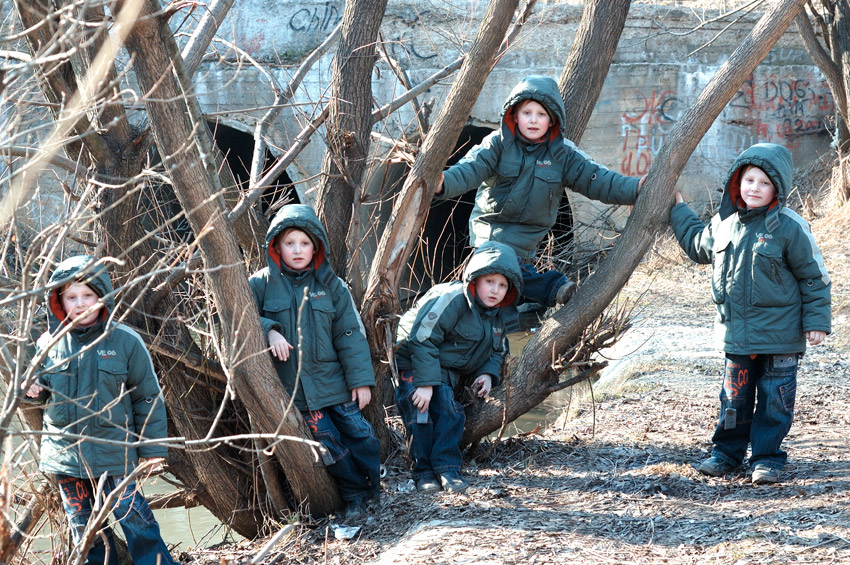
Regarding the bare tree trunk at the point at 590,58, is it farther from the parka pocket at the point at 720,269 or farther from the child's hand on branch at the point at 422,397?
the child's hand on branch at the point at 422,397

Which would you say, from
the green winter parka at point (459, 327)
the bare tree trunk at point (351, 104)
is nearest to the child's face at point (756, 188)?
the green winter parka at point (459, 327)

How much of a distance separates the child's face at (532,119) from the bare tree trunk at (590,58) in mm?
377

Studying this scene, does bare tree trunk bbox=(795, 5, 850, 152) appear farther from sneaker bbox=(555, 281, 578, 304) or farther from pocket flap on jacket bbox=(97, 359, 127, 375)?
pocket flap on jacket bbox=(97, 359, 127, 375)

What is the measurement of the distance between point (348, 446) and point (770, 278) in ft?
7.02

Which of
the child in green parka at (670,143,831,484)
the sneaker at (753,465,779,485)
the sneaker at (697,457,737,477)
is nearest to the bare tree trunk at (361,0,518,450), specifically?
the child in green parka at (670,143,831,484)

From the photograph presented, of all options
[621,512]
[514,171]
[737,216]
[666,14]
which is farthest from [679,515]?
[666,14]

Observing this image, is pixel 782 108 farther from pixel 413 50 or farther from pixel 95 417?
pixel 95 417

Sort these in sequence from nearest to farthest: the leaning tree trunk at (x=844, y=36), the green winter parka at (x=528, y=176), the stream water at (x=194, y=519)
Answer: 1. the green winter parka at (x=528, y=176)
2. the stream water at (x=194, y=519)
3. the leaning tree trunk at (x=844, y=36)

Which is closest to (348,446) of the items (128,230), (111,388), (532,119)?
(111,388)

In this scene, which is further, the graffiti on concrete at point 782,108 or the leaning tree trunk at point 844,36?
the graffiti on concrete at point 782,108

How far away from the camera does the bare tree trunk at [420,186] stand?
4195mm

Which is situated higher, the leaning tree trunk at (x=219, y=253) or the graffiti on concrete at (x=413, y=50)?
the graffiti on concrete at (x=413, y=50)

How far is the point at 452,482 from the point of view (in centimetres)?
438

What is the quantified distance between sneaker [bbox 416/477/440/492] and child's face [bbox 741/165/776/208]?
6.62ft
